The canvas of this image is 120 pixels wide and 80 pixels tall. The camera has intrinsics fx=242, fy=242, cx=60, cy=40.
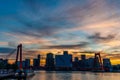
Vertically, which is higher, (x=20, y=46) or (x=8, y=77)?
(x=20, y=46)

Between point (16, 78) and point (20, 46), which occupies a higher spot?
point (20, 46)

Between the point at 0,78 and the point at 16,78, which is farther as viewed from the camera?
the point at 16,78

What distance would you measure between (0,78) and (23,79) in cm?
1506

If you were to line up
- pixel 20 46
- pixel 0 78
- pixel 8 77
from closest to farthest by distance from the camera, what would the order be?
pixel 0 78 → pixel 8 77 → pixel 20 46

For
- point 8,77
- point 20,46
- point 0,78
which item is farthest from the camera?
point 20,46

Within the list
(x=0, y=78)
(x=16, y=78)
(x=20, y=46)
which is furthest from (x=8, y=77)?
(x=20, y=46)

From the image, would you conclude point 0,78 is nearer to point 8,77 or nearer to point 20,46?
point 8,77

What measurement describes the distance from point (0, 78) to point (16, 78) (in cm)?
1530

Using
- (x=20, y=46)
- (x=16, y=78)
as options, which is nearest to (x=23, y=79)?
(x=16, y=78)

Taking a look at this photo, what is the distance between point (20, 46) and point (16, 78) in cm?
4031

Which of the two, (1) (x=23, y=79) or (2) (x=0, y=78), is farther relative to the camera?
(1) (x=23, y=79)

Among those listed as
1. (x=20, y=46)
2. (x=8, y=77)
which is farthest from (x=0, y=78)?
(x=20, y=46)

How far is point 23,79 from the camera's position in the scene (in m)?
104

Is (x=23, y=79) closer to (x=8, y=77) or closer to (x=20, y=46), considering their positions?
(x=8, y=77)
